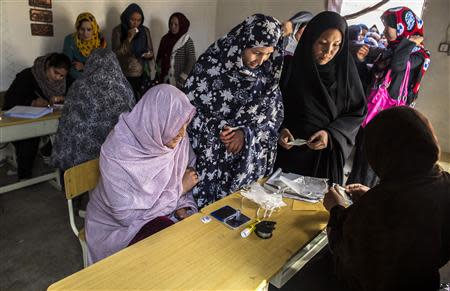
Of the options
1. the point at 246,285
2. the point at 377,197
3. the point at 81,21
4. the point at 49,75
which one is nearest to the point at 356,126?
the point at 377,197

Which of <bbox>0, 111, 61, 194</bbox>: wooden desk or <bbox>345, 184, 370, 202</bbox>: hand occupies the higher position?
<bbox>345, 184, 370, 202</bbox>: hand

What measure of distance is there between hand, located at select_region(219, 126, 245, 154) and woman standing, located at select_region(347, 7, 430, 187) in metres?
1.09

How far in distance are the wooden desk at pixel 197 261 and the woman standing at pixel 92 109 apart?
1281mm

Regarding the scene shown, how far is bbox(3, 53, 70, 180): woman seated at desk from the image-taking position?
9.39ft

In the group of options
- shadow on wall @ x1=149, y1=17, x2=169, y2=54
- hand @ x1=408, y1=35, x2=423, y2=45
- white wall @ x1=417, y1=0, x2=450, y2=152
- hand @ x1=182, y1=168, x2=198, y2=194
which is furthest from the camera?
shadow on wall @ x1=149, y1=17, x2=169, y2=54

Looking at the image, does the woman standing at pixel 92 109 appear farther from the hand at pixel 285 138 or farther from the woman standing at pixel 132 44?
the woman standing at pixel 132 44

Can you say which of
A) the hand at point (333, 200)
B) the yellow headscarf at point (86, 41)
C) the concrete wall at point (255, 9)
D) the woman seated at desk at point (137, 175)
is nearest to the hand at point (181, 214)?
the woman seated at desk at point (137, 175)

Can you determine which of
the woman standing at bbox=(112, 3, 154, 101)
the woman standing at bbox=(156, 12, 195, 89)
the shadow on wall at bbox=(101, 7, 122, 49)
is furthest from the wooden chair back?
the shadow on wall at bbox=(101, 7, 122, 49)

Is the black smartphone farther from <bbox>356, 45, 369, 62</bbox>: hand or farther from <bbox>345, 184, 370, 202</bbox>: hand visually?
<bbox>356, 45, 369, 62</bbox>: hand

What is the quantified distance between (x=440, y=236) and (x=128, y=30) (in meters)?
4.03

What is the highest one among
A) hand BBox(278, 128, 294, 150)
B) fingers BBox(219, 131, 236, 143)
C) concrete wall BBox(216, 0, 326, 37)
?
concrete wall BBox(216, 0, 326, 37)

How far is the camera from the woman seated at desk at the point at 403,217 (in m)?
0.86

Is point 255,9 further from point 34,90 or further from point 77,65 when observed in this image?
point 34,90

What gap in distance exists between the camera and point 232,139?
1.62 m
